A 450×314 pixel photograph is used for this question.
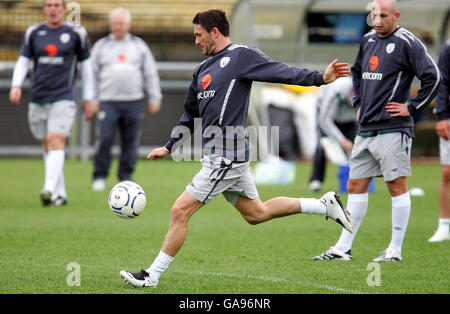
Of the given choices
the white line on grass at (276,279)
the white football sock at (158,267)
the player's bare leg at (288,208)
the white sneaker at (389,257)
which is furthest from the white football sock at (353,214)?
the white football sock at (158,267)

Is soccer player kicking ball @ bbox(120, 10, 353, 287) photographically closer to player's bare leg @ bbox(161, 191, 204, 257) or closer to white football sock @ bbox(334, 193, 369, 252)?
player's bare leg @ bbox(161, 191, 204, 257)

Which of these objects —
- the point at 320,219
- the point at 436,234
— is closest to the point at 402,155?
the point at 436,234

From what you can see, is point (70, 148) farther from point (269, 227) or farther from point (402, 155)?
point (402, 155)

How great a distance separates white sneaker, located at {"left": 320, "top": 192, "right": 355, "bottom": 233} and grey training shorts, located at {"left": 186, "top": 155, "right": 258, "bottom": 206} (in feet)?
2.87

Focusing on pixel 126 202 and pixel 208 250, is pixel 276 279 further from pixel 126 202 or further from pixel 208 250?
pixel 208 250

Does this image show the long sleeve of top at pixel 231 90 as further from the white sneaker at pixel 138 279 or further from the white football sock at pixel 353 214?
the white football sock at pixel 353 214

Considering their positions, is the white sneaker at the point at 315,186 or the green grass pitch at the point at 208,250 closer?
the green grass pitch at the point at 208,250

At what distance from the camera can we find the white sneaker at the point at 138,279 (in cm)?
554

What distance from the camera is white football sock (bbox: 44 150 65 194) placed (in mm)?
10055

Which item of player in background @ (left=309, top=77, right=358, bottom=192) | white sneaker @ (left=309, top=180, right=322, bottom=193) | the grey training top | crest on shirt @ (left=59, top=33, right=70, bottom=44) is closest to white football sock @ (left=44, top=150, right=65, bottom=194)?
crest on shirt @ (left=59, top=33, right=70, bottom=44)

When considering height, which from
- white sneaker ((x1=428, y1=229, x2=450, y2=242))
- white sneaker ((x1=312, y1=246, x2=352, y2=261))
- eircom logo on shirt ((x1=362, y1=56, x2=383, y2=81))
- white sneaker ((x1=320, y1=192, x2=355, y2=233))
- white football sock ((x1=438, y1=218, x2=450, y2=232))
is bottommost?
white sneaker ((x1=428, y1=229, x2=450, y2=242))

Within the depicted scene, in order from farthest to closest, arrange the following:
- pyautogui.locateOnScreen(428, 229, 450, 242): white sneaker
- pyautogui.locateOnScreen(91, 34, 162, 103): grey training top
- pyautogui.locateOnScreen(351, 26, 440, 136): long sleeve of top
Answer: pyautogui.locateOnScreen(91, 34, 162, 103): grey training top → pyautogui.locateOnScreen(428, 229, 450, 242): white sneaker → pyautogui.locateOnScreen(351, 26, 440, 136): long sleeve of top

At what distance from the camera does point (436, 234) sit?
8188 mm

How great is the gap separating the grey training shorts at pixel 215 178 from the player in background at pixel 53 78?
470cm
